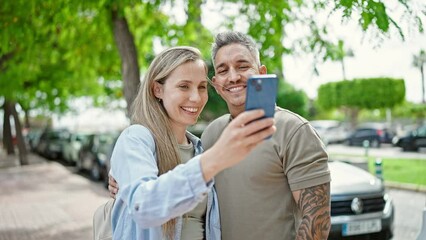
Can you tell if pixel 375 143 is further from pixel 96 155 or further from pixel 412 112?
pixel 412 112

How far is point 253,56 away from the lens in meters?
2.35

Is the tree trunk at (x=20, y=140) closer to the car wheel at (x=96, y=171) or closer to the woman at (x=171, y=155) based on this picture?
the car wheel at (x=96, y=171)

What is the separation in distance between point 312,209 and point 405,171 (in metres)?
14.3

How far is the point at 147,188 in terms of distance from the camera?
1320mm

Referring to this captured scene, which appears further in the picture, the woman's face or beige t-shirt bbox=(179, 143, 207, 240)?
beige t-shirt bbox=(179, 143, 207, 240)

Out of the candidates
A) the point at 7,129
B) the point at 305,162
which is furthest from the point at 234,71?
the point at 7,129

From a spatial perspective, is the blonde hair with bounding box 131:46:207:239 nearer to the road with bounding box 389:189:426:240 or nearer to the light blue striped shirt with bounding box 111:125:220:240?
the light blue striped shirt with bounding box 111:125:220:240

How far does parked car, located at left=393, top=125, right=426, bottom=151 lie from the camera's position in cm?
2516

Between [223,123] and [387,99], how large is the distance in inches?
1899

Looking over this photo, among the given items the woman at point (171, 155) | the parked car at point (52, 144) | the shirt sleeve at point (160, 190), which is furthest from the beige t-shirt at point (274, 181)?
the parked car at point (52, 144)

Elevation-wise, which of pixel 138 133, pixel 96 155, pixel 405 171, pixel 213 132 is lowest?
pixel 405 171

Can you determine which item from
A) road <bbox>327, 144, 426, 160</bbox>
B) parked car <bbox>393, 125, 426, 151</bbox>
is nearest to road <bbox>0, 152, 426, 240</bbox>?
road <bbox>327, 144, 426, 160</bbox>

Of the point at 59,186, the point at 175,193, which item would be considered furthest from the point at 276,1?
the point at 59,186

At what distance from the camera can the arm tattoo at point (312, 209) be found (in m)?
2.14
